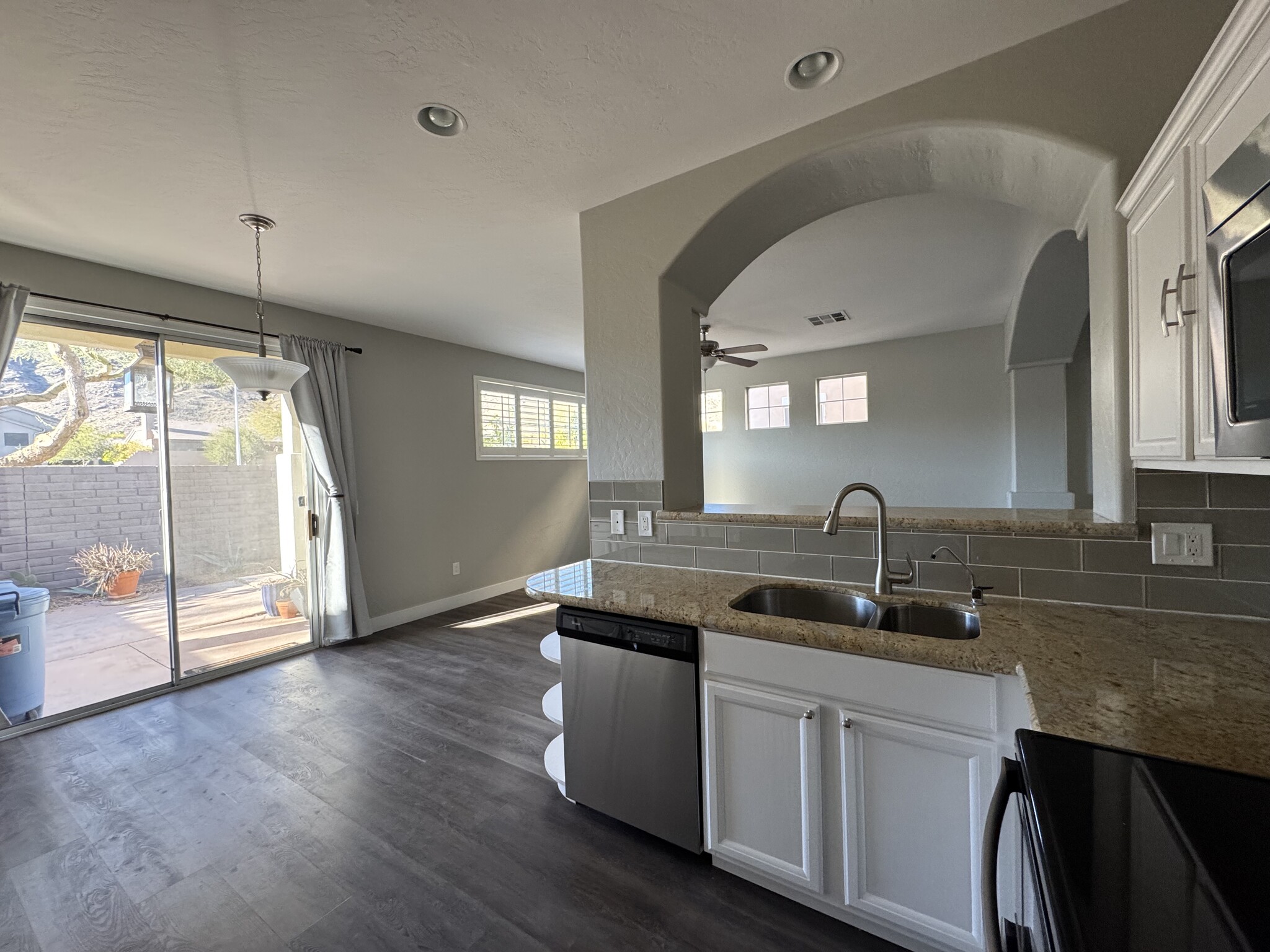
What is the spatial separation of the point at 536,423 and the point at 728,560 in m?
4.49

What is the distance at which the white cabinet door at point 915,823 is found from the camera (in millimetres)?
1278

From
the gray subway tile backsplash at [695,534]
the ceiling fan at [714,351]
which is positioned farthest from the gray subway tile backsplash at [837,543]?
the ceiling fan at [714,351]

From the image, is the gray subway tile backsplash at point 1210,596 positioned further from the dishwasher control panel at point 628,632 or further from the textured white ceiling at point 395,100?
the textured white ceiling at point 395,100

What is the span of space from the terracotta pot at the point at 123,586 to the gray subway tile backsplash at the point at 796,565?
3686mm

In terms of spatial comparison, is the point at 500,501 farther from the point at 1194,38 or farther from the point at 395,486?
the point at 1194,38

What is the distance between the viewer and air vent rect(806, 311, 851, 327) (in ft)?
15.4

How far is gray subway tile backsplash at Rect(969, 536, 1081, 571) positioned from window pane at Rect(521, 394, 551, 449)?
→ 498cm

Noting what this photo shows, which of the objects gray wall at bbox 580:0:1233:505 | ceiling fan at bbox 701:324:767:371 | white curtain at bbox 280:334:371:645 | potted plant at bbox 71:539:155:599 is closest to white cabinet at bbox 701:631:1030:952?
gray wall at bbox 580:0:1233:505

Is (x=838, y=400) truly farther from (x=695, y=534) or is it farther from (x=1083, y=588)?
(x=1083, y=588)

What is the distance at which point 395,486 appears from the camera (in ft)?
15.1

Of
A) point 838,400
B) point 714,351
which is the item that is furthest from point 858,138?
point 838,400

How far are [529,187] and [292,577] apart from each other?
3.40 metres

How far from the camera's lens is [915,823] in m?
1.35

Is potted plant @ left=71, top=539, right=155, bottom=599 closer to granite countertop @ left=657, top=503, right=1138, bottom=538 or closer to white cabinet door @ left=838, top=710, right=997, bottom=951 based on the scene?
granite countertop @ left=657, top=503, right=1138, bottom=538
